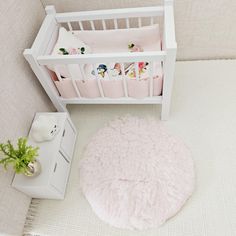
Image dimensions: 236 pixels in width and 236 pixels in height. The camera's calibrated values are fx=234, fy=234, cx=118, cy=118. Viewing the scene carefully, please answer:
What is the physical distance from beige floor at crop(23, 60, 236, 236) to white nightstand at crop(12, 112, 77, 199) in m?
0.08

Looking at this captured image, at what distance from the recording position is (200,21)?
4.99ft

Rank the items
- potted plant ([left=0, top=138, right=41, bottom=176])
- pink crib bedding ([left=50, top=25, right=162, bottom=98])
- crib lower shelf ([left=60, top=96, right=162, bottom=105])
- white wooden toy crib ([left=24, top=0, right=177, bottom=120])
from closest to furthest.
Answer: potted plant ([left=0, top=138, right=41, bottom=176]) < white wooden toy crib ([left=24, top=0, right=177, bottom=120]) < pink crib bedding ([left=50, top=25, right=162, bottom=98]) < crib lower shelf ([left=60, top=96, right=162, bottom=105])

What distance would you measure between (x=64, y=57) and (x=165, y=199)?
0.90m

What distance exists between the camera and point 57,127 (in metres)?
1.29

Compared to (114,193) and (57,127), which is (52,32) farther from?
(114,193)

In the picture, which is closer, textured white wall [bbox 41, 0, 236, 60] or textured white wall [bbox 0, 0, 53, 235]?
textured white wall [bbox 0, 0, 53, 235]

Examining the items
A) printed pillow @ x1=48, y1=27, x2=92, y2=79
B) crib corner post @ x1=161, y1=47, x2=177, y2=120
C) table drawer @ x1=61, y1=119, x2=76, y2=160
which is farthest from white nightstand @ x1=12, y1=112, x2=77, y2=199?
crib corner post @ x1=161, y1=47, x2=177, y2=120

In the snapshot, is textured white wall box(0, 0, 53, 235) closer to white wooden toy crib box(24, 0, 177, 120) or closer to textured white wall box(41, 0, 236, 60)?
white wooden toy crib box(24, 0, 177, 120)

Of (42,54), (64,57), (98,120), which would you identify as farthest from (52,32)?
(98,120)

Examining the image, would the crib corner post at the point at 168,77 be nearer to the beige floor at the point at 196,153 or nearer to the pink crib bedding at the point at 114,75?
the pink crib bedding at the point at 114,75

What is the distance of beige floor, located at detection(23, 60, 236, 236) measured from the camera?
1.19 metres

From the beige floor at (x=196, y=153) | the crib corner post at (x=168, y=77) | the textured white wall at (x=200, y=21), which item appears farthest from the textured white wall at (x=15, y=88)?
the crib corner post at (x=168, y=77)

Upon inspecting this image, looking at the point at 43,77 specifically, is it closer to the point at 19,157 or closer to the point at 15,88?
the point at 15,88

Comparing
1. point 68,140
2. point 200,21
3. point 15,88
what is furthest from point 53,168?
point 200,21
